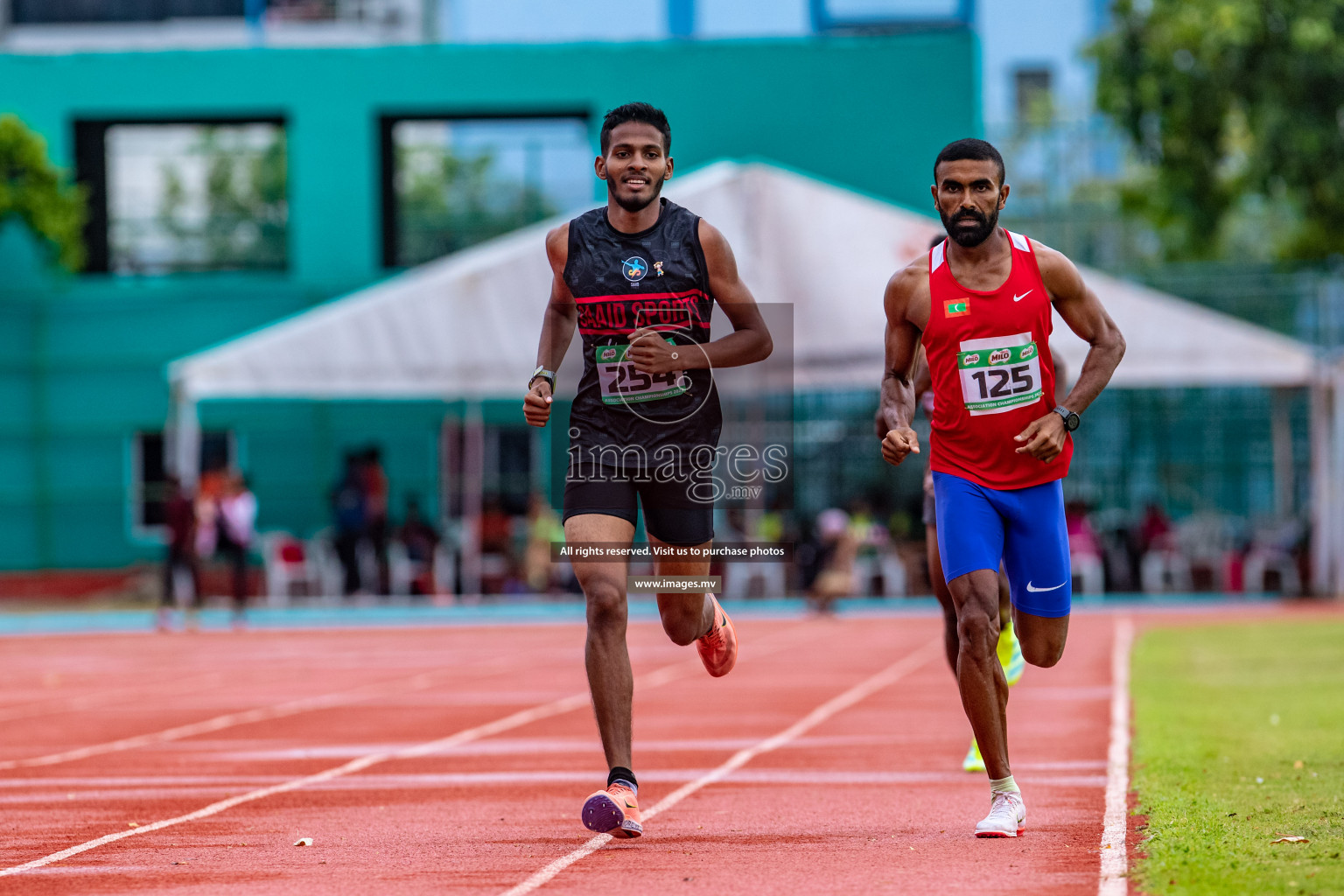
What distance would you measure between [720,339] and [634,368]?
31 cm

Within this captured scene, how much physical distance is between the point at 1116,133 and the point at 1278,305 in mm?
4614

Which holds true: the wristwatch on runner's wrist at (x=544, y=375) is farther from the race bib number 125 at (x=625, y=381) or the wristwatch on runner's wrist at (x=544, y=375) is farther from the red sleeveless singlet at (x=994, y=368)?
the red sleeveless singlet at (x=994, y=368)

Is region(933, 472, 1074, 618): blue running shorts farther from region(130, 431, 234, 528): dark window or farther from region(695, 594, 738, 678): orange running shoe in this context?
region(130, 431, 234, 528): dark window

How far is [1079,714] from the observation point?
10945 mm

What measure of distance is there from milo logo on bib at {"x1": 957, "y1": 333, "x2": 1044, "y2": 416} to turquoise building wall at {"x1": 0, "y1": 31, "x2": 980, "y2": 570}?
21.9 metres

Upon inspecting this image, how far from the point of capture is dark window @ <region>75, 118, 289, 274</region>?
→ 2912 centimetres

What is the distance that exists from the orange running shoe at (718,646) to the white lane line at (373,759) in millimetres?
1910

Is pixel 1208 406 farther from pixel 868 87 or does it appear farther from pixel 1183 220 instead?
pixel 868 87

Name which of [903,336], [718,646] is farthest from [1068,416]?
[718,646]

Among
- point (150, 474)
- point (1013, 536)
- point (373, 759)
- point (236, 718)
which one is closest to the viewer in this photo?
point (1013, 536)

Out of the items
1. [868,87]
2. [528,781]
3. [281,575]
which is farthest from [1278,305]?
[528,781]

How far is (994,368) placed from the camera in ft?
20.4

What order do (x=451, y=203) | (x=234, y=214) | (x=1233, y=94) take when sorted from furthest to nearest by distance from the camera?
(x=234, y=214) < (x=451, y=203) < (x=1233, y=94)

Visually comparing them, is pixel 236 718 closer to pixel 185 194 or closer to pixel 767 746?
pixel 767 746
